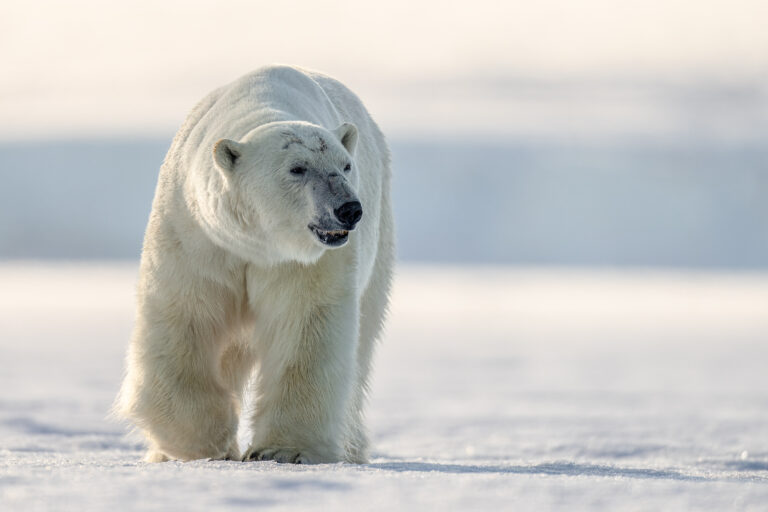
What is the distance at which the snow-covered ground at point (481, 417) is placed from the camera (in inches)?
100

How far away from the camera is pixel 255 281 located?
3686 mm

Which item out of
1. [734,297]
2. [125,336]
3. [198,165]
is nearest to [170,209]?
[198,165]

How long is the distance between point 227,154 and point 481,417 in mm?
3420

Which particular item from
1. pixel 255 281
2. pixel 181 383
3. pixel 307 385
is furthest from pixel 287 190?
pixel 181 383

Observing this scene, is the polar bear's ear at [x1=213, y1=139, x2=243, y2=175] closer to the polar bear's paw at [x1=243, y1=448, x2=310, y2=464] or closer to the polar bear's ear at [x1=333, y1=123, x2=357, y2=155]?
the polar bear's ear at [x1=333, y1=123, x2=357, y2=155]

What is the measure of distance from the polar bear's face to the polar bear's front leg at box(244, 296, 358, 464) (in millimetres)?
245

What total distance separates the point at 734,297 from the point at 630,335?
32.9 ft

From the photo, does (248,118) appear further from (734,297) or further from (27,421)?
(734,297)

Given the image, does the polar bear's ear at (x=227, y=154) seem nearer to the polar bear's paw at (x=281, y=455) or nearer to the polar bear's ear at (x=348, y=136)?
the polar bear's ear at (x=348, y=136)

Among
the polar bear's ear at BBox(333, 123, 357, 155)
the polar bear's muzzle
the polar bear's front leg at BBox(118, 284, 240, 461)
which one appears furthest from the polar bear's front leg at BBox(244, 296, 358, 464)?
the polar bear's ear at BBox(333, 123, 357, 155)

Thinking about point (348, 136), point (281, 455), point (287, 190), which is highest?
point (348, 136)

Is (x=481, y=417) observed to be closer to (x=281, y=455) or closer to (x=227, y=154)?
(x=281, y=455)

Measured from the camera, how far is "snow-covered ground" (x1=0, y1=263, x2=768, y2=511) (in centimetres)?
255

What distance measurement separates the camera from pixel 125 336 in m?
11.4
